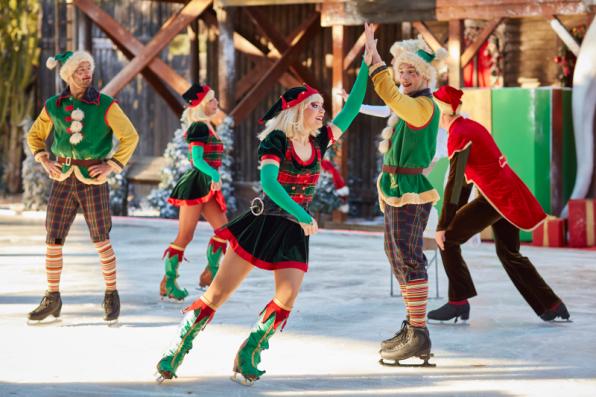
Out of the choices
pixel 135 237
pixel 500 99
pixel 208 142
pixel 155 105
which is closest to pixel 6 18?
pixel 155 105

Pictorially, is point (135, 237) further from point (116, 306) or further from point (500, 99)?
point (116, 306)

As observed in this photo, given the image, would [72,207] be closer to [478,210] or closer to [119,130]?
[119,130]

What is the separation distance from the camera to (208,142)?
10914 mm

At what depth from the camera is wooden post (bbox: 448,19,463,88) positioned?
1689 centimetres

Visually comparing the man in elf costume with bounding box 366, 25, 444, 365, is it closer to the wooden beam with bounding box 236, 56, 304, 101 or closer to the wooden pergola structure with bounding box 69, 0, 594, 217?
the wooden pergola structure with bounding box 69, 0, 594, 217

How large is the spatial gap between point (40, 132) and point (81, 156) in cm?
48

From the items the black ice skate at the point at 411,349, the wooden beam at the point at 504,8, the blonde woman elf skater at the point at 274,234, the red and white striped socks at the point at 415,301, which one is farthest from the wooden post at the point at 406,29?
the blonde woman elf skater at the point at 274,234

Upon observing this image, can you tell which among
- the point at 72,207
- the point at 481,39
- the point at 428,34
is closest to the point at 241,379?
the point at 72,207

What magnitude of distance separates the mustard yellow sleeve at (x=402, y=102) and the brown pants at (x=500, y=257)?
146 cm

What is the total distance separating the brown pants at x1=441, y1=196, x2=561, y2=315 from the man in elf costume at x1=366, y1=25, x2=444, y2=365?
119cm

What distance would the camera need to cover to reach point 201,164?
10.7 meters

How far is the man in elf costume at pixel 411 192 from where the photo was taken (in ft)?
26.2

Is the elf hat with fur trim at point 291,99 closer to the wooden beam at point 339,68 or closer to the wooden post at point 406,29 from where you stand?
the wooden beam at point 339,68

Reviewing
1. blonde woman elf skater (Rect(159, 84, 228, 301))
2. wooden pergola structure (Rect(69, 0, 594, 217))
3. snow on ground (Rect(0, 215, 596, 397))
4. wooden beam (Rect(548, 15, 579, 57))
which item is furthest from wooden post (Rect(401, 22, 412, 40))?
blonde woman elf skater (Rect(159, 84, 228, 301))
